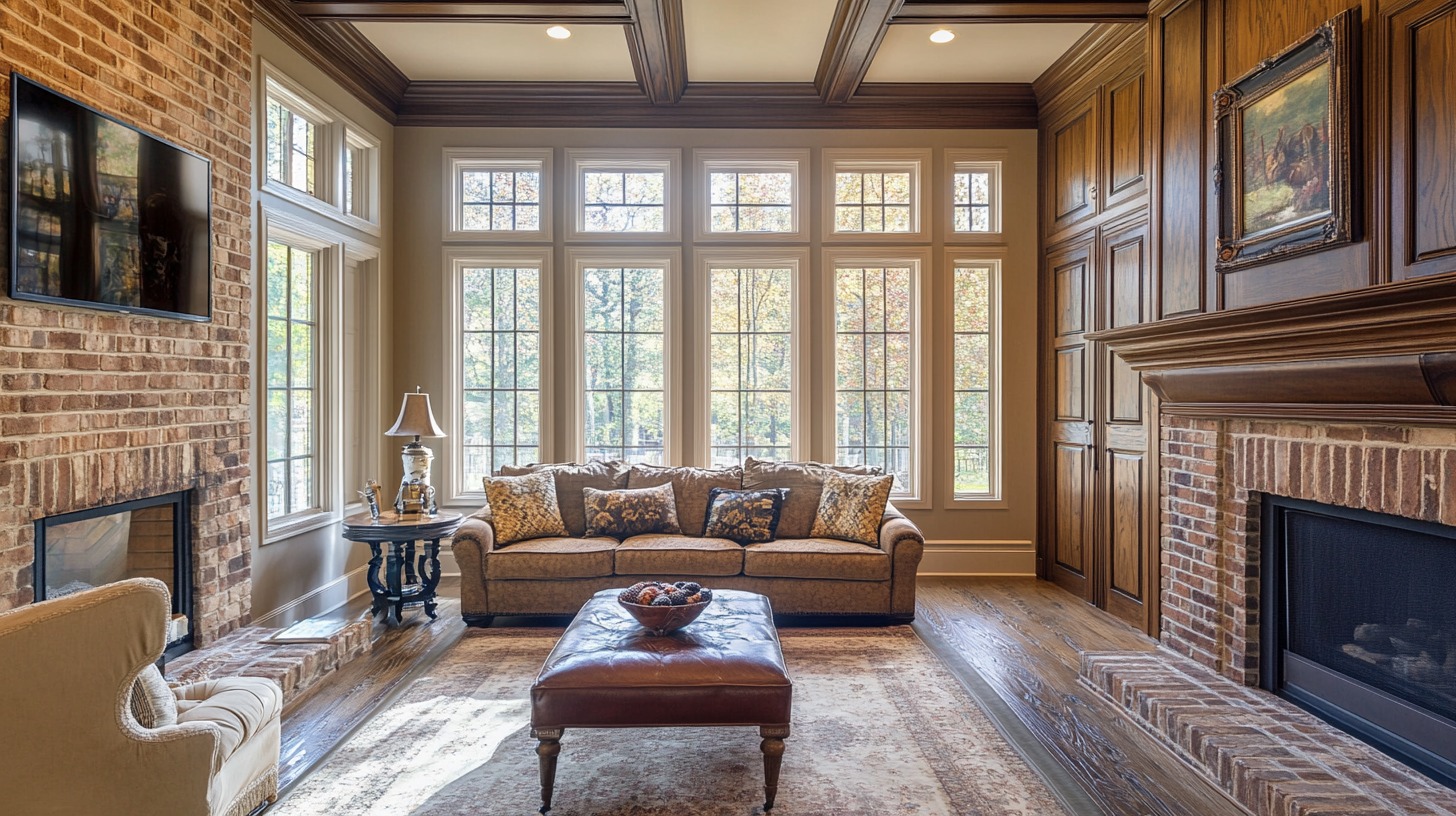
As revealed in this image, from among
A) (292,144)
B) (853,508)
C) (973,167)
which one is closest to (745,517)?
(853,508)

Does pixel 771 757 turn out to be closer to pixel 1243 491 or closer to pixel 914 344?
pixel 1243 491

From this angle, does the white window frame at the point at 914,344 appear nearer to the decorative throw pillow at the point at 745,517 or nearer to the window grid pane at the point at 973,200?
the window grid pane at the point at 973,200

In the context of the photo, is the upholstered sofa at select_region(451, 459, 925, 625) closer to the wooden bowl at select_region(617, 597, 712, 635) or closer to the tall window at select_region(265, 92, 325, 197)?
the wooden bowl at select_region(617, 597, 712, 635)

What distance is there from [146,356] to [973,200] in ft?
16.6

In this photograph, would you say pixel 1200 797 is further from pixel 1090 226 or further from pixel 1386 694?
pixel 1090 226

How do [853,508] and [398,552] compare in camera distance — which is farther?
[853,508]

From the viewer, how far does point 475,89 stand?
561cm

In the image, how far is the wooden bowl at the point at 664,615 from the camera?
9.43 ft

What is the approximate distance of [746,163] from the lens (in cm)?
582

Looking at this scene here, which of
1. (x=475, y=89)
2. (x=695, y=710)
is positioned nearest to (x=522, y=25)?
(x=475, y=89)

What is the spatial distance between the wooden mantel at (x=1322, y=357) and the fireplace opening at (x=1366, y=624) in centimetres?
41

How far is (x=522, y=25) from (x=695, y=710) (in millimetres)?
3927

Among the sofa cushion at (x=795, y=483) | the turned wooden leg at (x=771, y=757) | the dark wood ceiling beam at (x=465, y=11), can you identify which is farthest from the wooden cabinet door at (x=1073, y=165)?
the turned wooden leg at (x=771, y=757)

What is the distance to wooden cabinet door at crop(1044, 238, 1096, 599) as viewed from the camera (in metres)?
5.05
